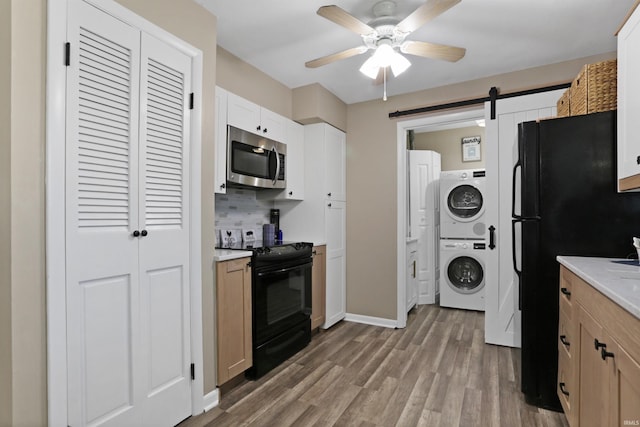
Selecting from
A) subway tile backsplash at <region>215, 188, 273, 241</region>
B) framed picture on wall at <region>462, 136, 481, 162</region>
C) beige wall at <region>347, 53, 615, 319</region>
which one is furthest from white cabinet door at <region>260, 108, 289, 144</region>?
framed picture on wall at <region>462, 136, 481, 162</region>

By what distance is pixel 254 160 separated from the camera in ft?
9.07

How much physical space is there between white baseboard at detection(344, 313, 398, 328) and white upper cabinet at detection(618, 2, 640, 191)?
93.3 inches

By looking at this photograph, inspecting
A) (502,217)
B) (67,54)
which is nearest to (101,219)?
(67,54)

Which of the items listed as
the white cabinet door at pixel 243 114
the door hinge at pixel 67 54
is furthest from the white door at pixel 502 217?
the door hinge at pixel 67 54

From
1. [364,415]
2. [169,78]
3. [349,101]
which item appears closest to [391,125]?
[349,101]

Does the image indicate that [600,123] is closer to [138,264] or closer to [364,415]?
[364,415]

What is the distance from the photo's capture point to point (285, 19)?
7.09 feet

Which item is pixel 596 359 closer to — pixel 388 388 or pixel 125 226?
pixel 388 388

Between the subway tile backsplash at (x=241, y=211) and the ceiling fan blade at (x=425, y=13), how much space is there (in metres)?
1.90

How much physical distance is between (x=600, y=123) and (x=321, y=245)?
228 cm

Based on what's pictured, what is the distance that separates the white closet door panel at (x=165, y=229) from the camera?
1692 millimetres

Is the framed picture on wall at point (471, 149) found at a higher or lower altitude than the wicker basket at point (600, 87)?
higher

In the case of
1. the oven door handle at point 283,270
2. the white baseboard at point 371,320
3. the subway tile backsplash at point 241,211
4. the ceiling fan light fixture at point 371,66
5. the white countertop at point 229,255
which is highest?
the ceiling fan light fixture at point 371,66

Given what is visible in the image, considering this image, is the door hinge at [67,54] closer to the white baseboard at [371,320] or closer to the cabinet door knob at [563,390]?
the cabinet door knob at [563,390]
